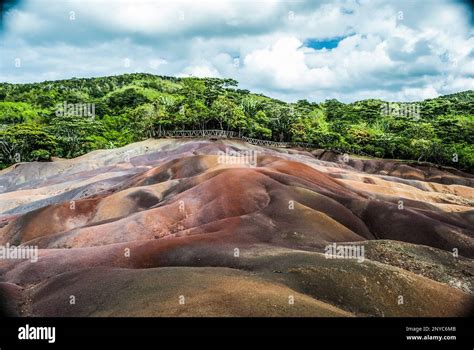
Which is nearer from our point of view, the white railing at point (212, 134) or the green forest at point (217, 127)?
the green forest at point (217, 127)

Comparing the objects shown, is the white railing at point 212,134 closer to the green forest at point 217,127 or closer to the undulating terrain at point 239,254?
the green forest at point 217,127

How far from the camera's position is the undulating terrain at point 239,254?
9945mm

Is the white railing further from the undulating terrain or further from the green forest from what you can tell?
the undulating terrain

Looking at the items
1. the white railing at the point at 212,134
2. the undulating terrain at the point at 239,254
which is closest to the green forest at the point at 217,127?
the white railing at the point at 212,134

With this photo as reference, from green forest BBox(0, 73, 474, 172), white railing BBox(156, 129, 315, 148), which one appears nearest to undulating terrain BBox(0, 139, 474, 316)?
white railing BBox(156, 129, 315, 148)

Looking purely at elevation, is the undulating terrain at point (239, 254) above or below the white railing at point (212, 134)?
below

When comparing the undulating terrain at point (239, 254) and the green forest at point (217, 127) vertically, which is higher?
the green forest at point (217, 127)

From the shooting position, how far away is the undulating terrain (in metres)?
9.95

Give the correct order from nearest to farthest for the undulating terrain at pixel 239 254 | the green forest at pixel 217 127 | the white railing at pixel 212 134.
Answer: the undulating terrain at pixel 239 254 < the green forest at pixel 217 127 < the white railing at pixel 212 134

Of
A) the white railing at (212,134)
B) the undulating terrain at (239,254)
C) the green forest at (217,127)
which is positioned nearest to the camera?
the undulating terrain at (239,254)

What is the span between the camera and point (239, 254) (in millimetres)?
14836

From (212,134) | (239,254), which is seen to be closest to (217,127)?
(212,134)

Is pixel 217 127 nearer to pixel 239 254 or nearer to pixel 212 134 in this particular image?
pixel 212 134
